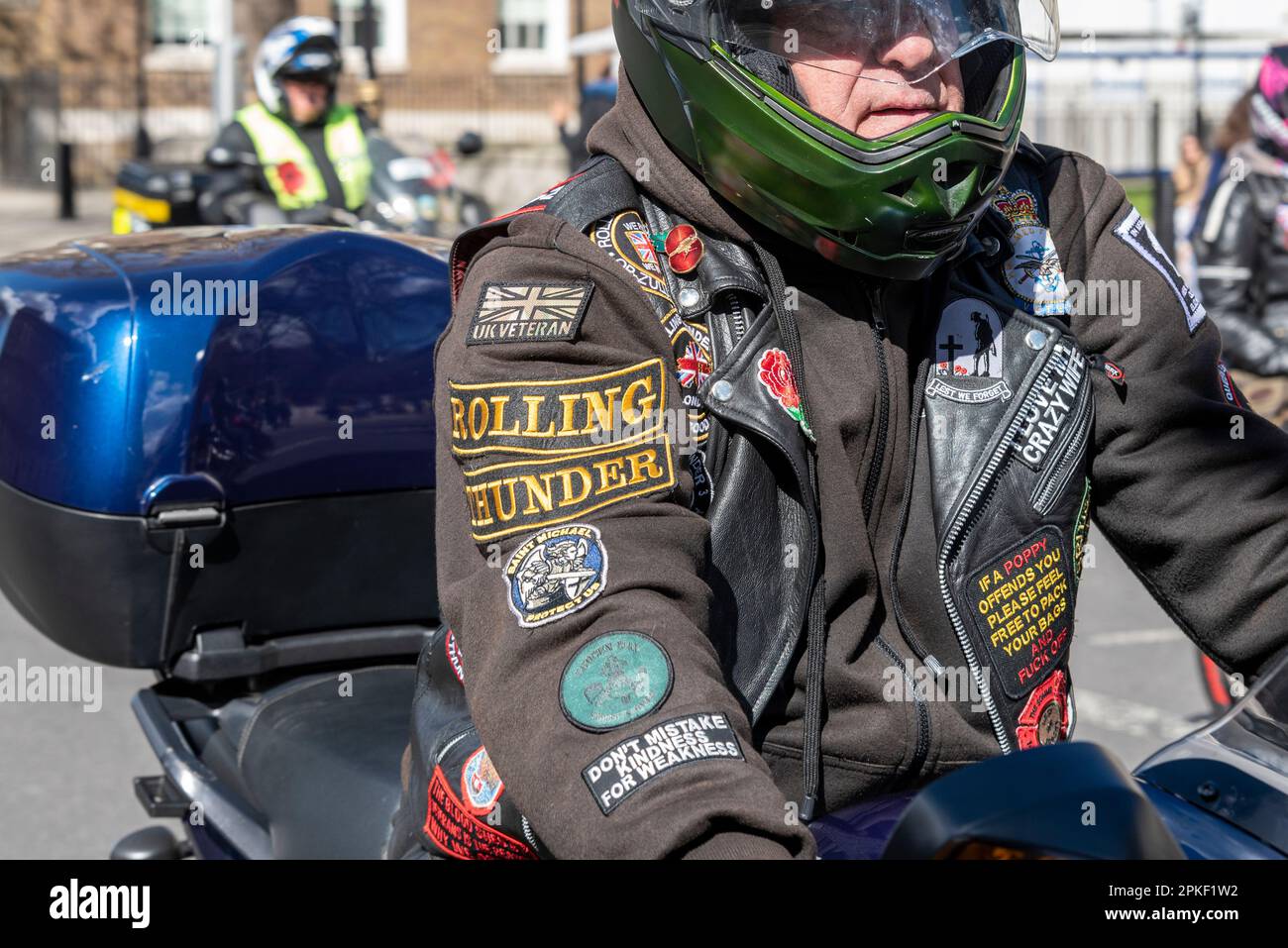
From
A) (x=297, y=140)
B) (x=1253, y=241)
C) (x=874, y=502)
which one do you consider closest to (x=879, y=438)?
(x=874, y=502)

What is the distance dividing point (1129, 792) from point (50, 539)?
173cm

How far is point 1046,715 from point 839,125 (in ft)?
2.11

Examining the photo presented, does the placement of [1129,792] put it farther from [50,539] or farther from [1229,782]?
[50,539]

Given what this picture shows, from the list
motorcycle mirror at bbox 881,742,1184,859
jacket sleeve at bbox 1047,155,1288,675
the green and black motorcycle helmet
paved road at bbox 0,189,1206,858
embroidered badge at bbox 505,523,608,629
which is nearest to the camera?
motorcycle mirror at bbox 881,742,1184,859

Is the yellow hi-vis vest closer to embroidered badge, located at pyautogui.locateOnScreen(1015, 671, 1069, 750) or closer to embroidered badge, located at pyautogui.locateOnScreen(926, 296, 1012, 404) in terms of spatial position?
embroidered badge, located at pyautogui.locateOnScreen(926, 296, 1012, 404)

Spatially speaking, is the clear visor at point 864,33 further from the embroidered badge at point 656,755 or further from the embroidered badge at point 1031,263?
the embroidered badge at point 656,755

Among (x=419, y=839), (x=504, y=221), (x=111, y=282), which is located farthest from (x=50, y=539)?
(x=504, y=221)

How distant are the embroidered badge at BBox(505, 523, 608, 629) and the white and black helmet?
7470 millimetres

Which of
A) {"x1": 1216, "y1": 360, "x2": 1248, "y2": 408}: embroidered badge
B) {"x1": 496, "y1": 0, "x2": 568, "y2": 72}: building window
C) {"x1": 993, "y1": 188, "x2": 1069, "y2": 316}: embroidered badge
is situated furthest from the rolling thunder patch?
{"x1": 496, "y1": 0, "x2": 568, "y2": 72}: building window

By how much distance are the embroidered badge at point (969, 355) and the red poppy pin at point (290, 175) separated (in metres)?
6.94

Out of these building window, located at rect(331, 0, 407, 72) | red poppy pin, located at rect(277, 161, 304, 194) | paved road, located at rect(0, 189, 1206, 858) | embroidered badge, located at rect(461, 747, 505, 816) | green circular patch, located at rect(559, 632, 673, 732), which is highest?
building window, located at rect(331, 0, 407, 72)

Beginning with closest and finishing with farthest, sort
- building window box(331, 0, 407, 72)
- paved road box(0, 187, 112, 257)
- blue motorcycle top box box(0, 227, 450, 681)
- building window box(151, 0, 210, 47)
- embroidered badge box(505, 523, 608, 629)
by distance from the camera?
embroidered badge box(505, 523, 608, 629), blue motorcycle top box box(0, 227, 450, 681), paved road box(0, 187, 112, 257), building window box(151, 0, 210, 47), building window box(331, 0, 407, 72)

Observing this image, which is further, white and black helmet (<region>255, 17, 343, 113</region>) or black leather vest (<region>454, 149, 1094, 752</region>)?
white and black helmet (<region>255, 17, 343, 113</region>)

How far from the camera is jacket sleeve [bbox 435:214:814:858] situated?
1.32 meters
